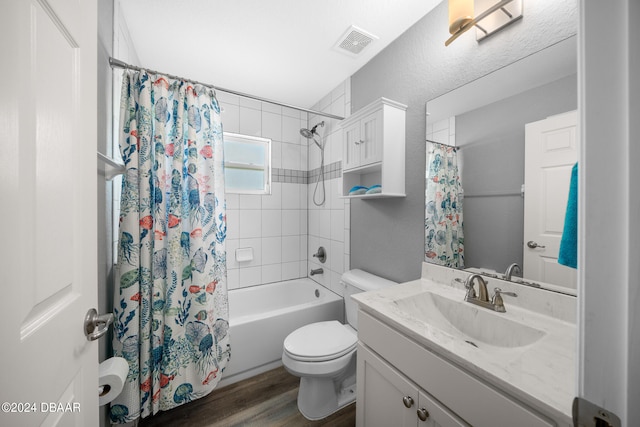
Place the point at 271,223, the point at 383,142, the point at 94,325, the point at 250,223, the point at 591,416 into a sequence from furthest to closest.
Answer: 1. the point at 271,223
2. the point at 250,223
3. the point at 383,142
4. the point at 94,325
5. the point at 591,416

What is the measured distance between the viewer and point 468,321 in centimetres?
99

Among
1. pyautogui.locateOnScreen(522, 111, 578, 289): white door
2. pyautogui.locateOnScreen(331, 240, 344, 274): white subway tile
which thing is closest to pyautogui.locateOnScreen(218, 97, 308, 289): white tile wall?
pyautogui.locateOnScreen(331, 240, 344, 274): white subway tile

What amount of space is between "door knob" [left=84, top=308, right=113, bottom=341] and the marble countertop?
90cm

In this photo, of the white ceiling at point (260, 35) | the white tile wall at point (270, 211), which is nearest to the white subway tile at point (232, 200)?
the white tile wall at point (270, 211)

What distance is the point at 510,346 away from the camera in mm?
854

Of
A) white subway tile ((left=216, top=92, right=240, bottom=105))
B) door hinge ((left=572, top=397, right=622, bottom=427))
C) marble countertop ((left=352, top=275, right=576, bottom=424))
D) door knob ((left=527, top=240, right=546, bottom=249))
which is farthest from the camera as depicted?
white subway tile ((left=216, top=92, right=240, bottom=105))

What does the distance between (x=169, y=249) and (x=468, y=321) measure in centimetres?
153

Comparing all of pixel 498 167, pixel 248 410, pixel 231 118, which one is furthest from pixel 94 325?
pixel 231 118

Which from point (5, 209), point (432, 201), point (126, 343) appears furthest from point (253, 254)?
point (5, 209)

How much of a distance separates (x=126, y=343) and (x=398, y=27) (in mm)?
2356

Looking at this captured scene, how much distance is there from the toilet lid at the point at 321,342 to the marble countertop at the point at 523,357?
0.53 meters

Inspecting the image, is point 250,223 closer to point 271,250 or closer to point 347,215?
point 271,250

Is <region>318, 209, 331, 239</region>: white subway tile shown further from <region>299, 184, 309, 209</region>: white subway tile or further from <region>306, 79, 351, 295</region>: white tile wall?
<region>299, 184, 309, 209</region>: white subway tile

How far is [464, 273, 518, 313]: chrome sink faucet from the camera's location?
3.15 ft
